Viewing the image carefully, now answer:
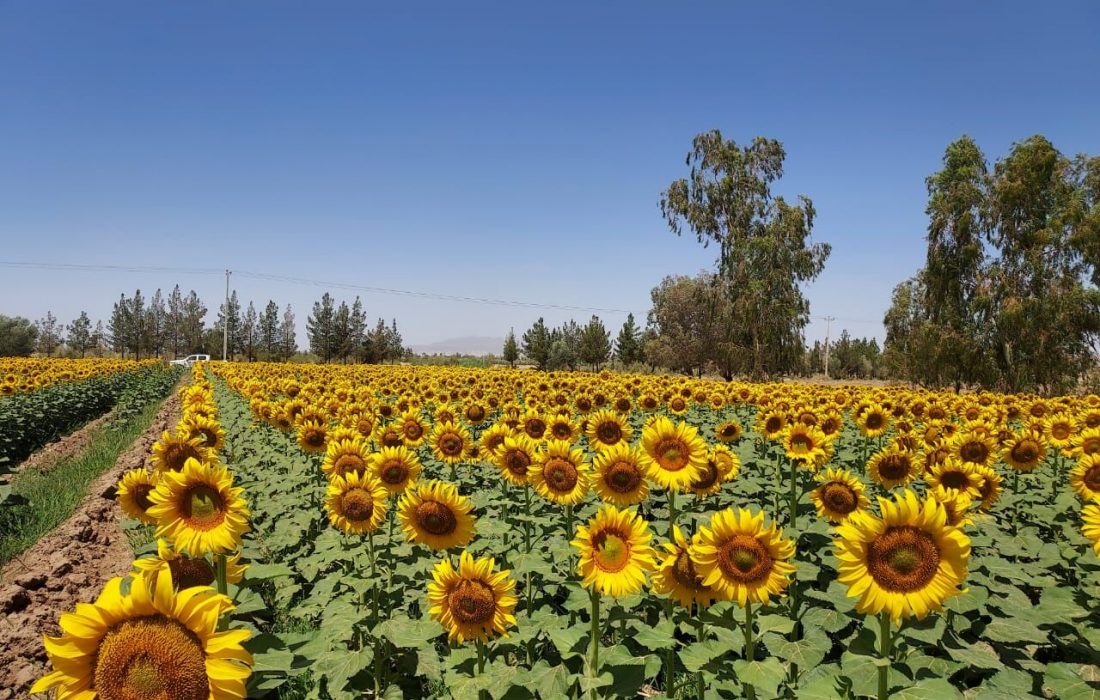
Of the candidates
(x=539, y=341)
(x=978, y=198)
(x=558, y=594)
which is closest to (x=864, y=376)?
(x=539, y=341)

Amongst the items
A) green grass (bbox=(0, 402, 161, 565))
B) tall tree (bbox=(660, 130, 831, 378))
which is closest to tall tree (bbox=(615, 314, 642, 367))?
tall tree (bbox=(660, 130, 831, 378))

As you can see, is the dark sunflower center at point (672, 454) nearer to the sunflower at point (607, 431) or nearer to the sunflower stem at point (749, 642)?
the sunflower at point (607, 431)

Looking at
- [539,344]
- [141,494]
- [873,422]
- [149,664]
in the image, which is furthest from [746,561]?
[539,344]

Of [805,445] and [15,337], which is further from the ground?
[15,337]

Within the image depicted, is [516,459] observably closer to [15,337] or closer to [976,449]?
[976,449]

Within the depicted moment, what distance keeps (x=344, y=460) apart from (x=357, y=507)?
808 mm

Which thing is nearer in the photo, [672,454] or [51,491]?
[672,454]

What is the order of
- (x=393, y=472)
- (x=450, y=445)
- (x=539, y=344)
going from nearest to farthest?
(x=393, y=472)
(x=450, y=445)
(x=539, y=344)

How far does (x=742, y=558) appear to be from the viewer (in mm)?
2645

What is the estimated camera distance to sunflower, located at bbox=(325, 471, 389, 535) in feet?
12.9

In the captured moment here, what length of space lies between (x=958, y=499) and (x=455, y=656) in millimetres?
2883

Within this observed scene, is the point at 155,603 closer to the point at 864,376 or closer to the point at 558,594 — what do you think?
the point at 558,594

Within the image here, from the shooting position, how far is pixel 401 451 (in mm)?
4613

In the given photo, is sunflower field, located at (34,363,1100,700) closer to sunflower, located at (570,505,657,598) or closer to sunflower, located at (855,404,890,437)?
sunflower, located at (570,505,657,598)
